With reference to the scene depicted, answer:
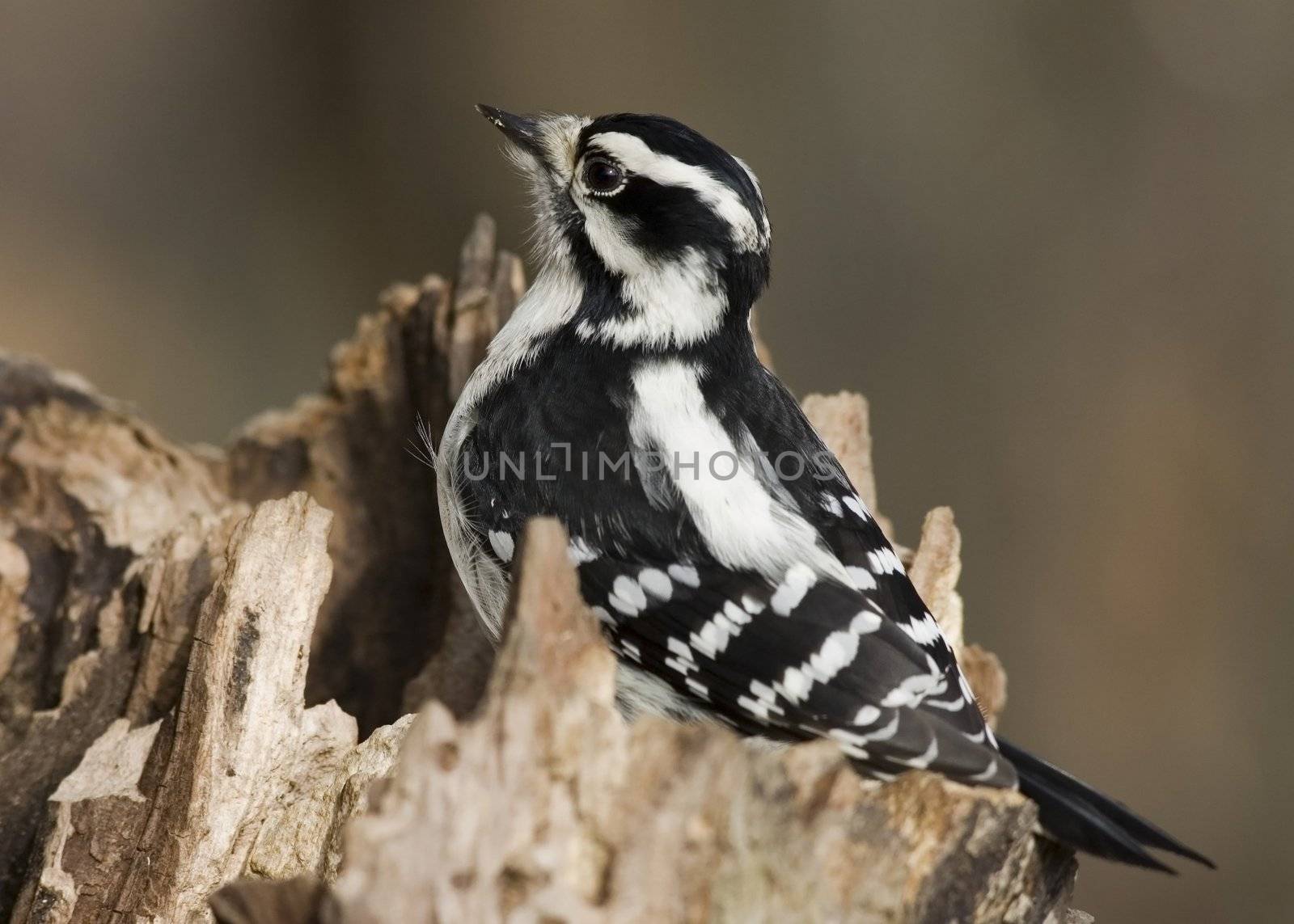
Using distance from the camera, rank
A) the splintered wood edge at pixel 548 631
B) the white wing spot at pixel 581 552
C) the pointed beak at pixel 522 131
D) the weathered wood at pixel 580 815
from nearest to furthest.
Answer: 1. the weathered wood at pixel 580 815
2. the splintered wood edge at pixel 548 631
3. the white wing spot at pixel 581 552
4. the pointed beak at pixel 522 131

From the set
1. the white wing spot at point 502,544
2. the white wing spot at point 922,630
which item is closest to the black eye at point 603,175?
the white wing spot at point 502,544

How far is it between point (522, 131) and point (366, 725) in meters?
1.65

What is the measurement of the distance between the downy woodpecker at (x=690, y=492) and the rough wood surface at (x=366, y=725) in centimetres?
21

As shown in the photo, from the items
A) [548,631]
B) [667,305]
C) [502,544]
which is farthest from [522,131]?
[548,631]

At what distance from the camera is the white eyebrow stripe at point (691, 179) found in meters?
2.83

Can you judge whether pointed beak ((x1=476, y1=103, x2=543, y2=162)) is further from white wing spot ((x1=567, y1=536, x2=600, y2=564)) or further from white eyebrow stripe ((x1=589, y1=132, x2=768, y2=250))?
white wing spot ((x1=567, y1=536, x2=600, y2=564))

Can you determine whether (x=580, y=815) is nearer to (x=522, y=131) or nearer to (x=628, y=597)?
(x=628, y=597)

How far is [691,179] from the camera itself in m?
2.83

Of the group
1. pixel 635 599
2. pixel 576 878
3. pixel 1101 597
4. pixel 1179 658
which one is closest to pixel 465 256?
pixel 635 599

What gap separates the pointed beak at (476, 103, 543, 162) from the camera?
3.17 metres

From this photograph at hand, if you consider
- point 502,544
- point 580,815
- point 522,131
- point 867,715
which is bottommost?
point 580,815

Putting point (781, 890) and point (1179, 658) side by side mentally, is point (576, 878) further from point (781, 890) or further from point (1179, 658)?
point (1179, 658)

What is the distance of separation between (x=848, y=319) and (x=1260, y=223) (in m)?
1.63

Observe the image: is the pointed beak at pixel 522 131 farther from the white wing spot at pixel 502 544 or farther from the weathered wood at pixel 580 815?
the weathered wood at pixel 580 815
